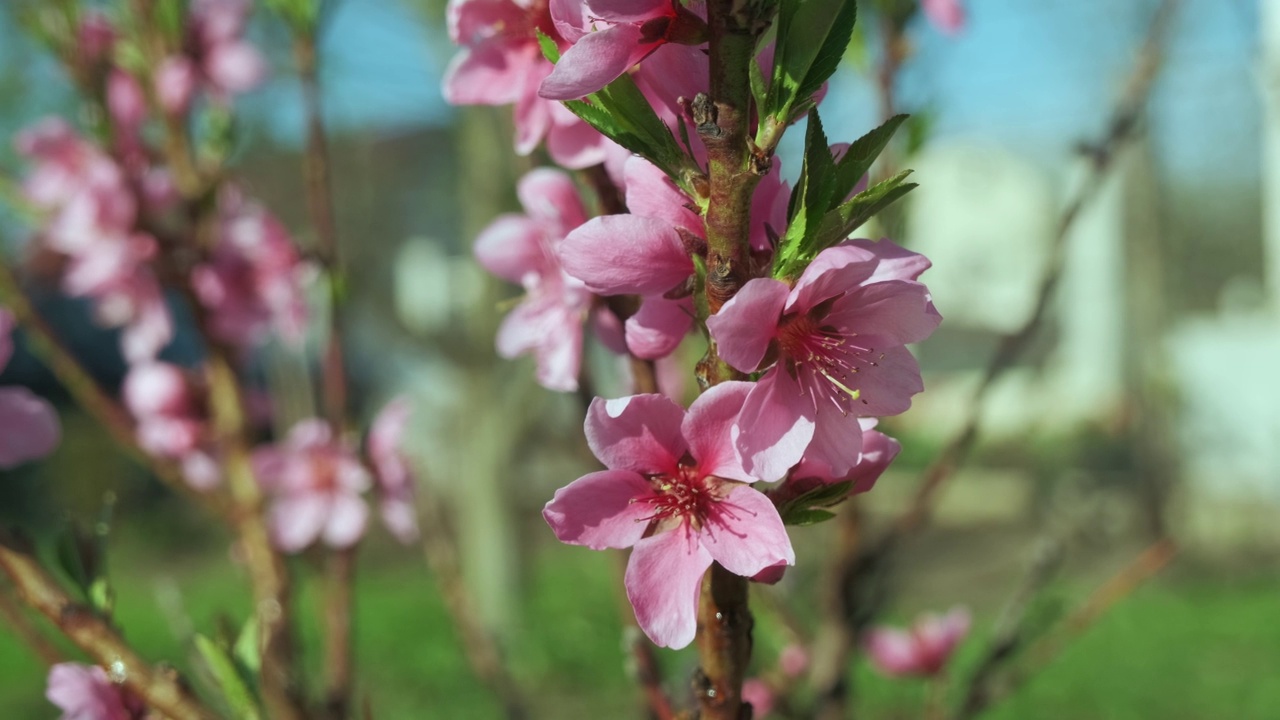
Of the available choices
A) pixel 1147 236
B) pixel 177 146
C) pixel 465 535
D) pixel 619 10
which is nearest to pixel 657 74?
pixel 619 10

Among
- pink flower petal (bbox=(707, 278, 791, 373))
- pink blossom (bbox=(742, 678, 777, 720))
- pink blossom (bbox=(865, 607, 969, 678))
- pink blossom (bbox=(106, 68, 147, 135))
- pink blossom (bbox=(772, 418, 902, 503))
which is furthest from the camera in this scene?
pink blossom (bbox=(106, 68, 147, 135))

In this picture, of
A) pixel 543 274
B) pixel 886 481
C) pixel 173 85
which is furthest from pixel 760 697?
pixel 886 481

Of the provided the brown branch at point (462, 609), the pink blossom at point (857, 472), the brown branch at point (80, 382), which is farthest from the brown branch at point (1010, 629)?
the brown branch at point (80, 382)

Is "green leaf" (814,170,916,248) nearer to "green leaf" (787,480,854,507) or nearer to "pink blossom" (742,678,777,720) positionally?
"green leaf" (787,480,854,507)

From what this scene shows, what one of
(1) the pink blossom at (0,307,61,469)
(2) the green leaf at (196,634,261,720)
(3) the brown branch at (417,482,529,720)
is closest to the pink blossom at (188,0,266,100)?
(3) the brown branch at (417,482,529,720)

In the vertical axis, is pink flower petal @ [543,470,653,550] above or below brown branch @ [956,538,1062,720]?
above

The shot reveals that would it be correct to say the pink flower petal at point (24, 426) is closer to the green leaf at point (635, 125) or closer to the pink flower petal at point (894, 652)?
the green leaf at point (635, 125)
